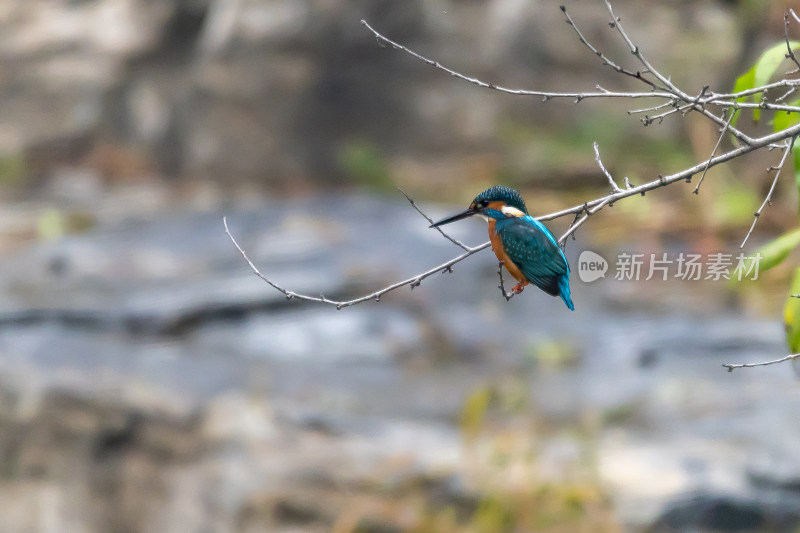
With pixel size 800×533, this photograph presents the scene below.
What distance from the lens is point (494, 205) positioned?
3.64 feet

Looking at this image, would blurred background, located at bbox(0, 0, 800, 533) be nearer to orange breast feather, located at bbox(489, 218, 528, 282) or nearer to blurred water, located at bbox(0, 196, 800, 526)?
blurred water, located at bbox(0, 196, 800, 526)

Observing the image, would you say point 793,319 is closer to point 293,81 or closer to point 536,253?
point 536,253

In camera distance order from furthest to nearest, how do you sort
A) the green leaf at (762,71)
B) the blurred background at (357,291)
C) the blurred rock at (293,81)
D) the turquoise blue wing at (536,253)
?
the blurred rock at (293,81), the blurred background at (357,291), the green leaf at (762,71), the turquoise blue wing at (536,253)

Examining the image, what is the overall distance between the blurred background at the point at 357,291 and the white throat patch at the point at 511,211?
0.79 meters

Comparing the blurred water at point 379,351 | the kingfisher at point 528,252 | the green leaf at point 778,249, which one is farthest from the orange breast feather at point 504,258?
the blurred water at point 379,351

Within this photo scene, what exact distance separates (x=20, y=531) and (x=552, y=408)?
444 cm

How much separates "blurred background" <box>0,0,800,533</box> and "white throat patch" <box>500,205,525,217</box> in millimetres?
790

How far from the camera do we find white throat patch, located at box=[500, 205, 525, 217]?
1084 millimetres

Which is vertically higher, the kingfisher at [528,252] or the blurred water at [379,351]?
the blurred water at [379,351]

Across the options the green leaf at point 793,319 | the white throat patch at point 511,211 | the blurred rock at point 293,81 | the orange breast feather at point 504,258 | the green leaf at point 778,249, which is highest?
the blurred rock at point 293,81

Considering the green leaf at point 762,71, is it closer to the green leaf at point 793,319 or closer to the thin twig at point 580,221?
the green leaf at point 793,319

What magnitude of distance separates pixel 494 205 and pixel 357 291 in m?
8.74

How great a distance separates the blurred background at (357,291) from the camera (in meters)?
6.72

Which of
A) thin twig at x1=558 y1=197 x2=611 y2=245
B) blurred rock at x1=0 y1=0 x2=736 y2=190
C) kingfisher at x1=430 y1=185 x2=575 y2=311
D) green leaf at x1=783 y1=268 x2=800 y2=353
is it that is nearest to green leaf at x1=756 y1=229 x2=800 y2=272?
green leaf at x1=783 y1=268 x2=800 y2=353
